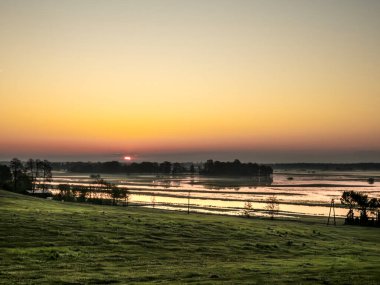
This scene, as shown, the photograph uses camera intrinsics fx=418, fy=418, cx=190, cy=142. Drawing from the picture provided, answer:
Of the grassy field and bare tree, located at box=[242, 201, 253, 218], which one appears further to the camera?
bare tree, located at box=[242, 201, 253, 218]

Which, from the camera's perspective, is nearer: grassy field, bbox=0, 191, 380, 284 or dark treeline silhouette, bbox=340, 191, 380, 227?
grassy field, bbox=0, 191, 380, 284

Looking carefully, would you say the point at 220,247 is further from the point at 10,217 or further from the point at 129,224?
the point at 10,217

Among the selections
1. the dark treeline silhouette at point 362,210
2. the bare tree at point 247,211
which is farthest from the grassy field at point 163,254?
the bare tree at point 247,211

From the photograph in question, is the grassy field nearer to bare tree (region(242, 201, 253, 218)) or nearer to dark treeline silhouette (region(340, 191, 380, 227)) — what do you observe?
dark treeline silhouette (region(340, 191, 380, 227))

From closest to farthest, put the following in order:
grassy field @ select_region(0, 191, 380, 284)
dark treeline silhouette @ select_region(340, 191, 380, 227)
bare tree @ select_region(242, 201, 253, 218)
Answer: grassy field @ select_region(0, 191, 380, 284), dark treeline silhouette @ select_region(340, 191, 380, 227), bare tree @ select_region(242, 201, 253, 218)

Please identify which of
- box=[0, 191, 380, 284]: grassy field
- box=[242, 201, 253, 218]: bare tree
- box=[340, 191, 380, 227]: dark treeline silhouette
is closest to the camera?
box=[0, 191, 380, 284]: grassy field

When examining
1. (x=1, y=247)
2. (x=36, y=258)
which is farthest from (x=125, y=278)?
(x=1, y=247)

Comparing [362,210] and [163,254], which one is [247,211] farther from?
[163,254]

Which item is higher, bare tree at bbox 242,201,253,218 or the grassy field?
the grassy field

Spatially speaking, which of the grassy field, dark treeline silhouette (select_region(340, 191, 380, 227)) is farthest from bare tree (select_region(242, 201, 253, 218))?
the grassy field

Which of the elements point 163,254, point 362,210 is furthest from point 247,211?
point 163,254

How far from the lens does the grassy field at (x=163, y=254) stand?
27.1 meters

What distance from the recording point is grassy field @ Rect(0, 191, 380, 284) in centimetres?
2712

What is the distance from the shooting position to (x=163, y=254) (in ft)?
123
